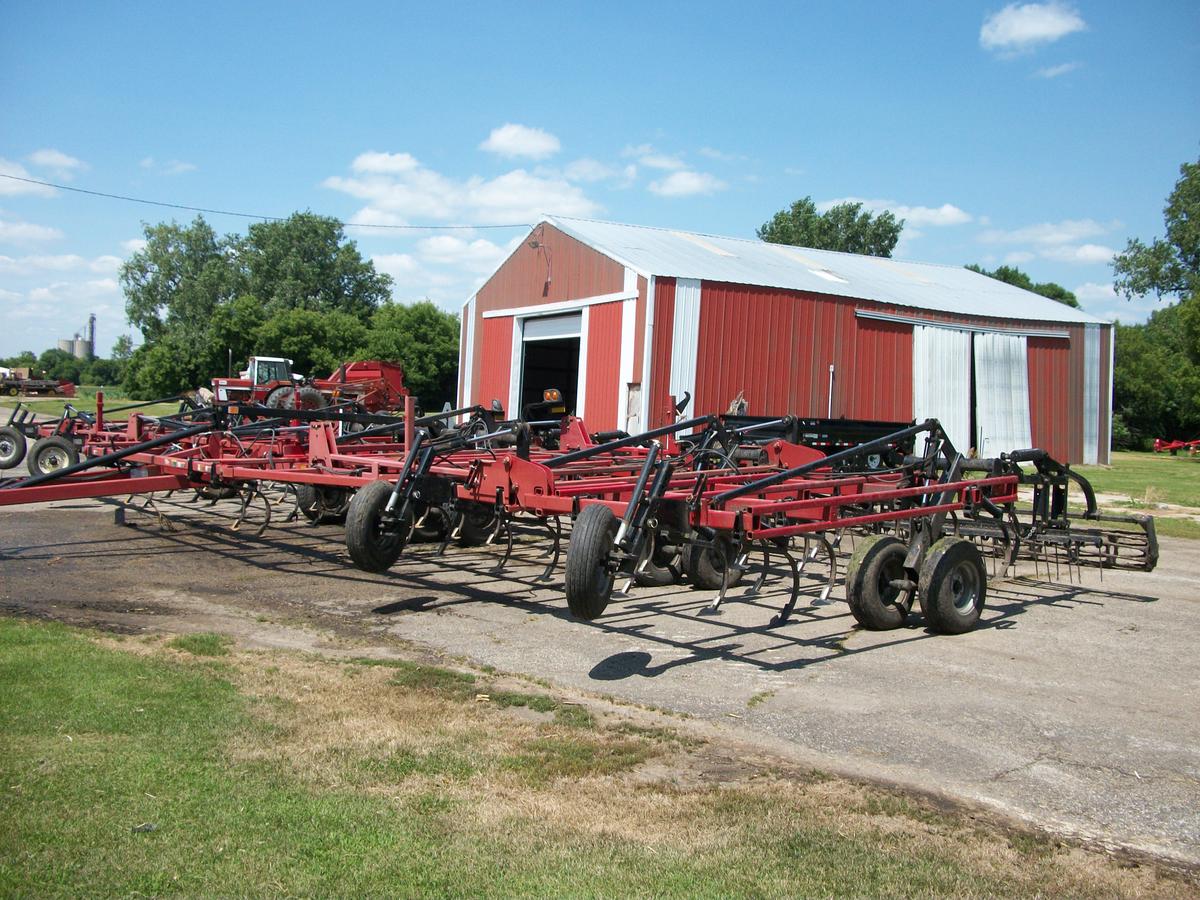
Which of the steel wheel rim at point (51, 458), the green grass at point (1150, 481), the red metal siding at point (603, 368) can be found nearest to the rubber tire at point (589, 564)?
the steel wheel rim at point (51, 458)

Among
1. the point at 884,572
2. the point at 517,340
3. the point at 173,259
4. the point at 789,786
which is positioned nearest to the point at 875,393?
the point at 517,340

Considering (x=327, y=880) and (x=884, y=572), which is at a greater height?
(x=884, y=572)

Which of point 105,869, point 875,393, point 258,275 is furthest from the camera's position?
point 258,275

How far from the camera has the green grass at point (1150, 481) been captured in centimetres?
1959

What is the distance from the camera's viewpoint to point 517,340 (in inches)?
960

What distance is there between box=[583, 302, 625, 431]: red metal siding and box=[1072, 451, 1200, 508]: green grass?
1009cm

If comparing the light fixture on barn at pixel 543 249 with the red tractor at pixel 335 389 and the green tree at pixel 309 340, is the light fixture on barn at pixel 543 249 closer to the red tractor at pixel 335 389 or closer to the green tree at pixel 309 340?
the red tractor at pixel 335 389

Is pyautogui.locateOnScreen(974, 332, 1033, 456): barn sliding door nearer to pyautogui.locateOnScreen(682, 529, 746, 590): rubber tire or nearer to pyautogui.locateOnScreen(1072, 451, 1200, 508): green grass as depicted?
pyautogui.locateOnScreen(1072, 451, 1200, 508): green grass

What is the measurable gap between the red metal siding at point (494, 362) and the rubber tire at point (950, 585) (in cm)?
1773

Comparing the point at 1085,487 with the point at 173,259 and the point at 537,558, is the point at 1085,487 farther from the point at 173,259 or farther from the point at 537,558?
the point at 173,259

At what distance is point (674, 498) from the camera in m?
6.33

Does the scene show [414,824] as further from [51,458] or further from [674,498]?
[51,458]

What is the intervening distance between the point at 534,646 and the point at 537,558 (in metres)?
3.76

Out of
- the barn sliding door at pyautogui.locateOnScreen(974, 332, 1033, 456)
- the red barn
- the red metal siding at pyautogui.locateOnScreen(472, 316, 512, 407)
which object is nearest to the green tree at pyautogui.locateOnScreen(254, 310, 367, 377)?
the red barn
